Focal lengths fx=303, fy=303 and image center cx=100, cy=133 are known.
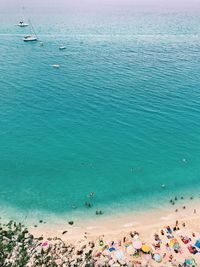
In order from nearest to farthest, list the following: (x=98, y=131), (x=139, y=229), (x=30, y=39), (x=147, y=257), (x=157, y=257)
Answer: (x=157, y=257), (x=147, y=257), (x=139, y=229), (x=98, y=131), (x=30, y=39)

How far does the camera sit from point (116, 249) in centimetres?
4725

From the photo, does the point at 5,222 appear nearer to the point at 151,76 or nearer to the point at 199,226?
the point at 199,226

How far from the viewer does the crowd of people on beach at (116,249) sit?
43156 millimetres

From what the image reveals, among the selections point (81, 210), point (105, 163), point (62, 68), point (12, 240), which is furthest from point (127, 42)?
point (12, 240)

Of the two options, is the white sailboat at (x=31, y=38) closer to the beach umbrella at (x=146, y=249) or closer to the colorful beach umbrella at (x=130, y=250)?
the colorful beach umbrella at (x=130, y=250)

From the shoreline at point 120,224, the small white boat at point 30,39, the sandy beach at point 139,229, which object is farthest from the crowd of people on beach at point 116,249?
the small white boat at point 30,39

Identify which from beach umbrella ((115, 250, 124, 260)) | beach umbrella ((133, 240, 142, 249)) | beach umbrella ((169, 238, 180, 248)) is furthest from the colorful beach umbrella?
beach umbrella ((169, 238, 180, 248))

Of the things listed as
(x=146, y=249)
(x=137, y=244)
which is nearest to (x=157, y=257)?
(x=146, y=249)

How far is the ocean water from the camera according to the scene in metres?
59.3

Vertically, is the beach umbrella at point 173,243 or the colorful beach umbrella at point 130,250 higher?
the beach umbrella at point 173,243

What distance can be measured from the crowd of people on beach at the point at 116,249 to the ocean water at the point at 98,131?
6968 mm

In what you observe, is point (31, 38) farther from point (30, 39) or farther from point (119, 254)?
point (119, 254)

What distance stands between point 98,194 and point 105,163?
969cm

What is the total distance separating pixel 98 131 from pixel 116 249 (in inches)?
1401
